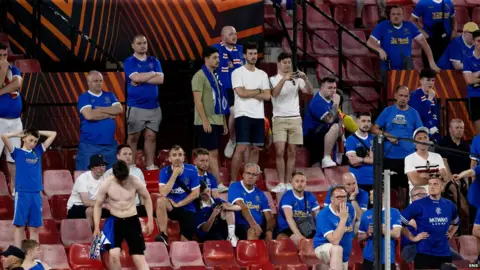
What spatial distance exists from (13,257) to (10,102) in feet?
11.0

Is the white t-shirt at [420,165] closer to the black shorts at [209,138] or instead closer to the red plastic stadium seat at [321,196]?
the red plastic stadium seat at [321,196]

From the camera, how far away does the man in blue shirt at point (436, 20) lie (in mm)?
21641

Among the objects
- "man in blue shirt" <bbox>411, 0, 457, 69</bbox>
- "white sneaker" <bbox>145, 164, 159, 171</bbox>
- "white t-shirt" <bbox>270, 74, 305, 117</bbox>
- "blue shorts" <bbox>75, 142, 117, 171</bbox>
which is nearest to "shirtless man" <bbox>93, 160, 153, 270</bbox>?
"blue shorts" <bbox>75, 142, 117, 171</bbox>

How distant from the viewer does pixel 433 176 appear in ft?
57.9

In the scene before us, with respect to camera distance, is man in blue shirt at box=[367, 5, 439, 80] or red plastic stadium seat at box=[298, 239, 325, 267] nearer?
red plastic stadium seat at box=[298, 239, 325, 267]

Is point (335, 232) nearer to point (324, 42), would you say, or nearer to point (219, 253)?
point (219, 253)

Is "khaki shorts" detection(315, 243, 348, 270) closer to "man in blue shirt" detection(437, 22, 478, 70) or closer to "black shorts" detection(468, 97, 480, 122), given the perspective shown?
"black shorts" detection(468, 97, 480, 122)

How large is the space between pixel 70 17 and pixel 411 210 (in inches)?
220

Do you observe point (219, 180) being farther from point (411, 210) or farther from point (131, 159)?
point (411, 210)

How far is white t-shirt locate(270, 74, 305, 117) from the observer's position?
1888 centimetres

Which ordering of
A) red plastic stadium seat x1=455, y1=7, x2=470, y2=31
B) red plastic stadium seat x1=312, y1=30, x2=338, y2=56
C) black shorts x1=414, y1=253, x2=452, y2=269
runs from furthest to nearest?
red plastic stadium seat x1=455, y1=7, x2=470, y2=31, red plastic stadium seat x1=312, y1=30, x2=338, y2=56, black shorts x1=414, y1=253, x2=452, y2=269

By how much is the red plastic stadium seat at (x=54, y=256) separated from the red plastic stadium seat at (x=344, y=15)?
7.51 meters

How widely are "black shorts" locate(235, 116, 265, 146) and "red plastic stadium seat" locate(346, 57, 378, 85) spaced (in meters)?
2.97

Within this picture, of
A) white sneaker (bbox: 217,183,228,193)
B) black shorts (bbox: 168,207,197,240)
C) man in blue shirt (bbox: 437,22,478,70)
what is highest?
man in blue shirt (bbox: 437,22,478,70)
